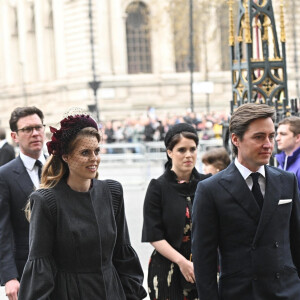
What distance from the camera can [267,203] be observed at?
14.5ft

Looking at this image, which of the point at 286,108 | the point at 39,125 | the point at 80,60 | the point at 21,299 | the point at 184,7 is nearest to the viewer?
the point at 21,299

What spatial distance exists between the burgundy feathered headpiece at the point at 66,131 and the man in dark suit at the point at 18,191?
1277 millimetres

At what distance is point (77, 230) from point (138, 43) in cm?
4817

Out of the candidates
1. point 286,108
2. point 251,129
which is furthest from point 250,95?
point 251,129

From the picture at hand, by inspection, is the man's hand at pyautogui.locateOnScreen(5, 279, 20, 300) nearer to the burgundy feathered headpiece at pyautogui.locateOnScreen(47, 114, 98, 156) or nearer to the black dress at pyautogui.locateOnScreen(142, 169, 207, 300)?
the black dress at pyautogui.locateOnScreen(142, 169, 207, 300)

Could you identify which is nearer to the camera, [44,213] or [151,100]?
[44,213]

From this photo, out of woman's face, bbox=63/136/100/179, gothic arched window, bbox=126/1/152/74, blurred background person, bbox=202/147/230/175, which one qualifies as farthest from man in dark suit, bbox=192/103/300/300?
gothic arched window, bbox=126/1/152/74

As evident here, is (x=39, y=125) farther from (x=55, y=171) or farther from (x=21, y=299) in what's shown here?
(x=21, y=299)

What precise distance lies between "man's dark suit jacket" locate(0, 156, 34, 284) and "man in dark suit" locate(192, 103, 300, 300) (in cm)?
156

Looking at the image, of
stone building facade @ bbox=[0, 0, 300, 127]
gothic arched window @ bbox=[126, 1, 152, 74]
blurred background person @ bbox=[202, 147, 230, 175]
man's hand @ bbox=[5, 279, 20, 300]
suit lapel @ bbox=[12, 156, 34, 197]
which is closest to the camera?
man's hand @ bbox=[5, 279, 20, 300]

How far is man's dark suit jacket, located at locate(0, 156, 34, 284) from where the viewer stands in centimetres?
560

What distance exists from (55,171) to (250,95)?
595 centimetres

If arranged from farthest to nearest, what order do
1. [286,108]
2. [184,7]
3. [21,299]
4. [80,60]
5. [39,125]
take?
[80,60] → [184,7] → [286,108] → [39,125] → [21,299]

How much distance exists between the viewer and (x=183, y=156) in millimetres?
6090
